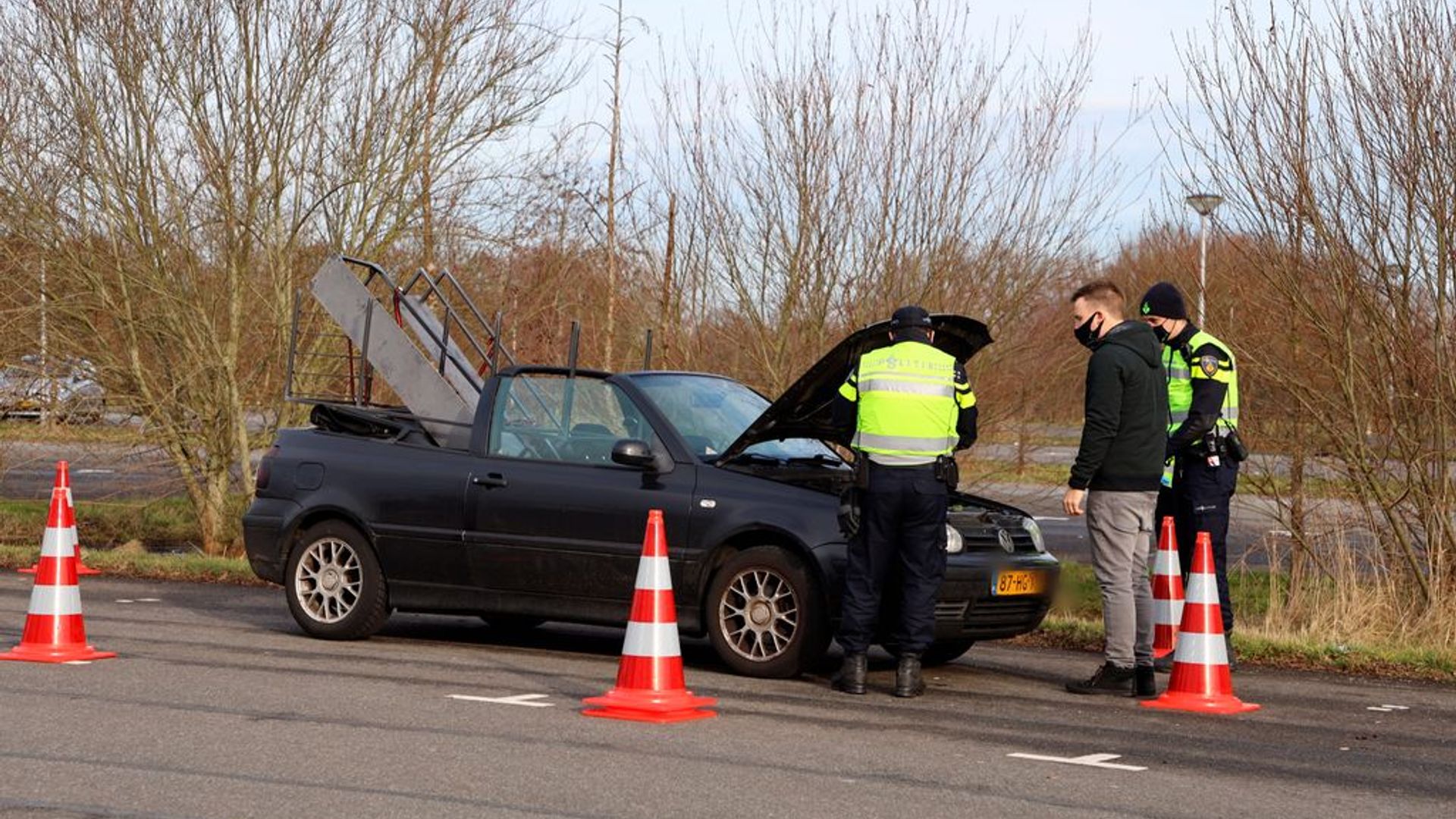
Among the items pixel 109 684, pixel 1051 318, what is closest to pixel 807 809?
pixel 109 684

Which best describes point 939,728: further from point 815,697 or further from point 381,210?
point 381,210

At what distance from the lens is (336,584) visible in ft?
35.6

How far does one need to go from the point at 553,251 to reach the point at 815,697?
9.83 m

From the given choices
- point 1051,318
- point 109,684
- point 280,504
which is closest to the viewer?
point 109,684

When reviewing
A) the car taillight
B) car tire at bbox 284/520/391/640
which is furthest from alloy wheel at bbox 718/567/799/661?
the car taillight

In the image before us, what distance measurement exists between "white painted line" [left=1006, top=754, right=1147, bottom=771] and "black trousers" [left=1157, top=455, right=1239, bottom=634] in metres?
2.79

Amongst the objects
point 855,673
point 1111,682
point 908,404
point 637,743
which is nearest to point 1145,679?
point 1111,682

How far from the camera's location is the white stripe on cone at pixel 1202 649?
882cm

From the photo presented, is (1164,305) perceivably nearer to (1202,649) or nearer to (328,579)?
(1202,649)

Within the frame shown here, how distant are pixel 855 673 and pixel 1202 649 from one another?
166 centimetres

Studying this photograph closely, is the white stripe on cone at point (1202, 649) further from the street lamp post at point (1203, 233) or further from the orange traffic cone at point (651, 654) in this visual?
the street lamp post at point (1203, 233)

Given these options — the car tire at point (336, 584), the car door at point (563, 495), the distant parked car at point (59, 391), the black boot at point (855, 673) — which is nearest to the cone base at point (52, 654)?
the car tire at point (336, 584)

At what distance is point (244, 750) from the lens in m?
7.08

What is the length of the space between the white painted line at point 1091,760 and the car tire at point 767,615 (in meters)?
2.09
